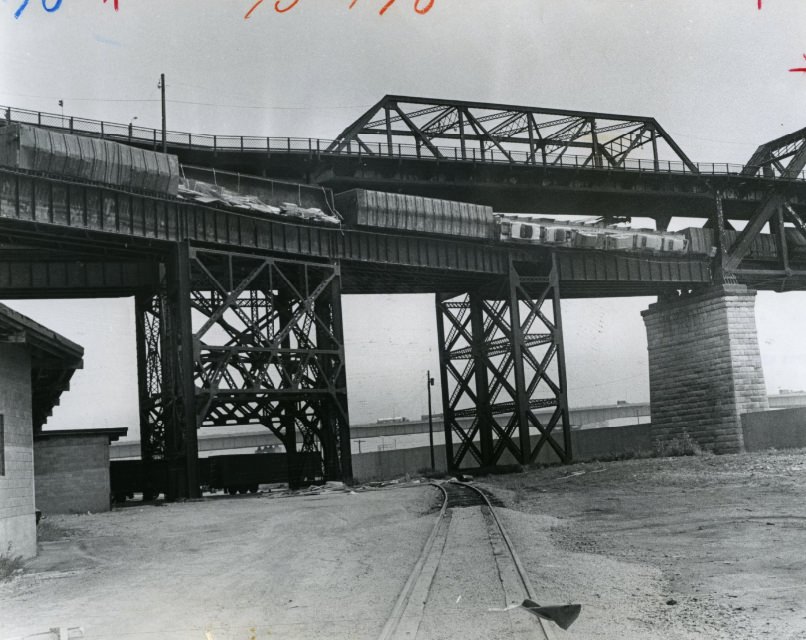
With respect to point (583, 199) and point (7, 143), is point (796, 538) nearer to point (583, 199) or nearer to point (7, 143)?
point (7, 143)

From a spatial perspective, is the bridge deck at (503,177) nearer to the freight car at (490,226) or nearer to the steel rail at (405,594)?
the freight car at (490,226)

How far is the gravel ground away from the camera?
29.7 feet

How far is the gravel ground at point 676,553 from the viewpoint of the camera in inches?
357

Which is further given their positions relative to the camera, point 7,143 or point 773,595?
point 7,143

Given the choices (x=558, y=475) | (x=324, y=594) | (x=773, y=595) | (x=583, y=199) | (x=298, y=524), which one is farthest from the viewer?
(x=583, y=199)

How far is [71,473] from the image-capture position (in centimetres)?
3009

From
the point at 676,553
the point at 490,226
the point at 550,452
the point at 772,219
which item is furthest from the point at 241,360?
the point at 550,452

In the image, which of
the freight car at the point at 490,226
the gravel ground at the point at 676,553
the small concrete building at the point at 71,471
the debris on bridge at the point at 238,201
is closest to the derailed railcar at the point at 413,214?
the freight car at the point at 490,226

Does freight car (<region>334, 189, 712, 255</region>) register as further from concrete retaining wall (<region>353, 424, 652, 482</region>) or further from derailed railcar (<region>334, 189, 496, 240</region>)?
concrete retaining wall (<region>353, 424, 652, 482</region>)

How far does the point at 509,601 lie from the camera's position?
33.1 ft

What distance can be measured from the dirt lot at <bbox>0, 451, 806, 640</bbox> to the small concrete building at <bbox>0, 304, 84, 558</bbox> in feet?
2.38

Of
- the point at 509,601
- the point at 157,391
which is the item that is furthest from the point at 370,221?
the point at 509,601

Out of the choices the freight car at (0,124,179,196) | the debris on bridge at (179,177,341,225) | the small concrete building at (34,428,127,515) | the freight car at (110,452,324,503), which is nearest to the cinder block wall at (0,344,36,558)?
the small concrete building at (34,428,127,515)

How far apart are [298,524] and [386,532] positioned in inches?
127
